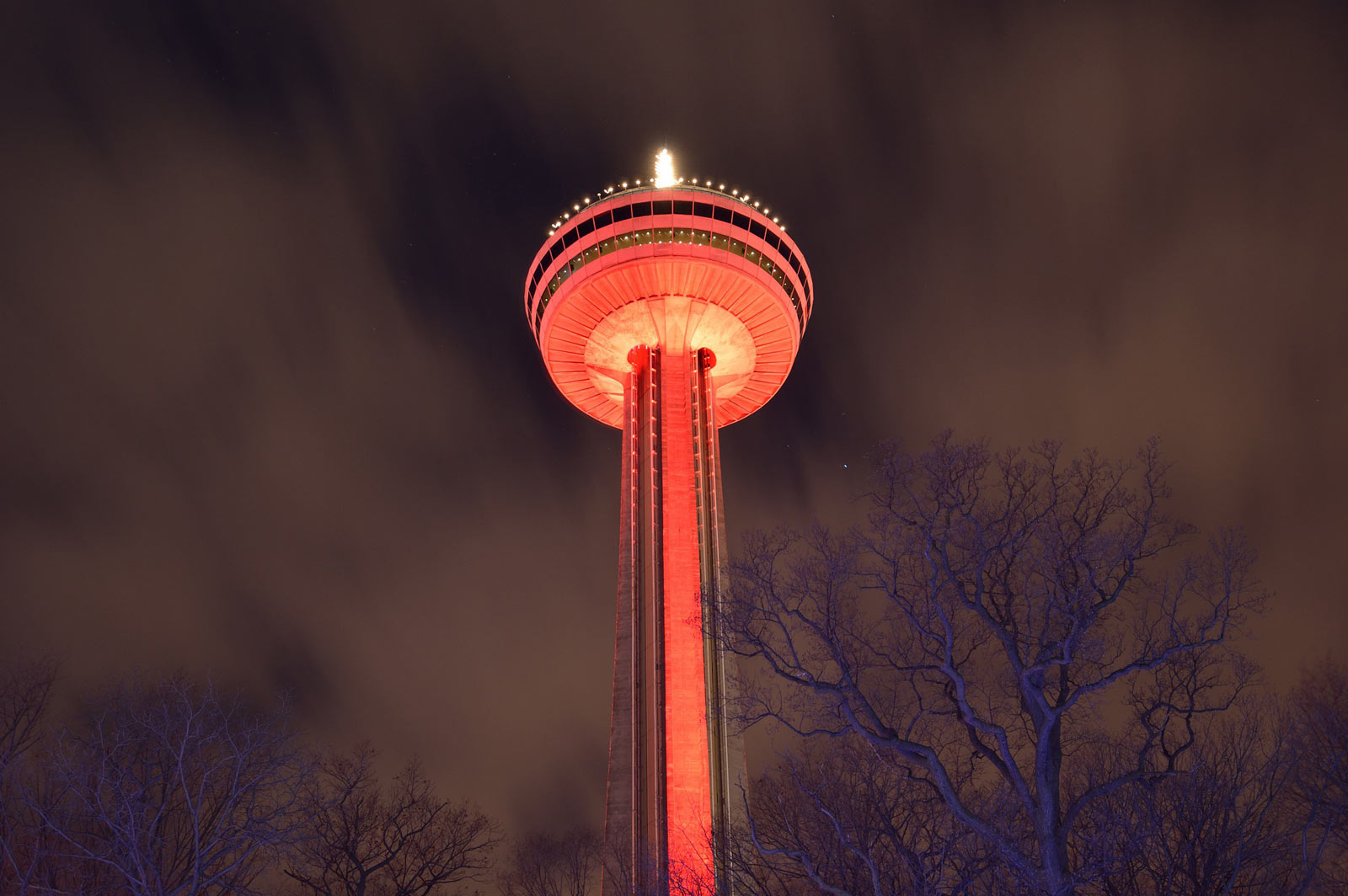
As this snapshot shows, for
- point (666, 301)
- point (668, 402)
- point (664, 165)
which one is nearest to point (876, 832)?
point (668, 402)

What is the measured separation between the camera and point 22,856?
2942 cm

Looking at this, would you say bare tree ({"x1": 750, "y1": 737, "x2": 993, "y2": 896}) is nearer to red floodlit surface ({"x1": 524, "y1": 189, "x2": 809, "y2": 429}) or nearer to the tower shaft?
the tower shaft

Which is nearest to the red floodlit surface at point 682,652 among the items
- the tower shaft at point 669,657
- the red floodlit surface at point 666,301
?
the tower shaft at point 669,657

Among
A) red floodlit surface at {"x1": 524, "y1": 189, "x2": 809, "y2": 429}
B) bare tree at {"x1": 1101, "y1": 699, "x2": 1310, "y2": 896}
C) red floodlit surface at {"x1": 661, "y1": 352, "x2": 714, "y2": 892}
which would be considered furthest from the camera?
red floodlit surface at {"x1": 524, "y1": 189, "x2": 809, "y2": 429}

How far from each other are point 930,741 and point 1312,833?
17.8 m

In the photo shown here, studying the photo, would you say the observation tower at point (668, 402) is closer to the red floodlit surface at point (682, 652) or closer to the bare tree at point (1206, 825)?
the red floodlit surface at point (682, 652)

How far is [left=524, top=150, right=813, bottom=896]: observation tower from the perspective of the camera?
40.8 m

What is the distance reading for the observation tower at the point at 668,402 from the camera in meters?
40.8

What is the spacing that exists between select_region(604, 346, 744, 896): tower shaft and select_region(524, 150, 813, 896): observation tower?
0.26ft

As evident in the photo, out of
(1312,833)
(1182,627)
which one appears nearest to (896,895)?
(1182,627)

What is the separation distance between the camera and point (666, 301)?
53.3 metres

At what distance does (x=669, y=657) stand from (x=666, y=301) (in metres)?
21.3

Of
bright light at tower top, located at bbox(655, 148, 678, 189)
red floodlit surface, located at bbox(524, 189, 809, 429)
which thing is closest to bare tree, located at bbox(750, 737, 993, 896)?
red floodlit surface, located at bbox(524, 189, 809, 429)

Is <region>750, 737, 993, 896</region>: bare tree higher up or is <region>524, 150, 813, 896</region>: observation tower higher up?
<region>524, 150, 813, 896</region>: observation tower
